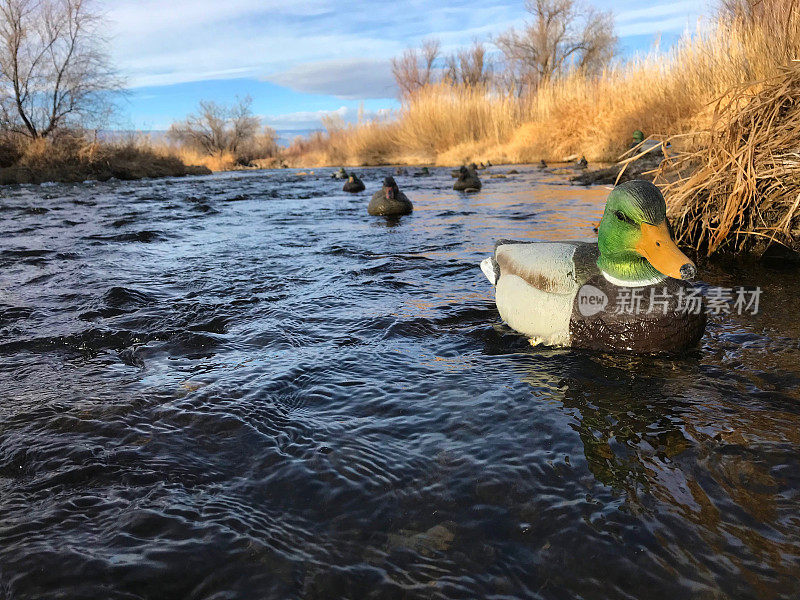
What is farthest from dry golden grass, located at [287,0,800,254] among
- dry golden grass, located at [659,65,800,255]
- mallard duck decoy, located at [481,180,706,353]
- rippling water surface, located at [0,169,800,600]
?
mallard duck decoy, located at [481,180,706,353]

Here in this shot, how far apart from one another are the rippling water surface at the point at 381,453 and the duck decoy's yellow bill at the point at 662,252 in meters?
0.57

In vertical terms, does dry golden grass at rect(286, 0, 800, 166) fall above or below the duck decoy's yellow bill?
above

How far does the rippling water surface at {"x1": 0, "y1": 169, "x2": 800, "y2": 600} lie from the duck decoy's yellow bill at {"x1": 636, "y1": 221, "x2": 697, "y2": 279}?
57 centimetres

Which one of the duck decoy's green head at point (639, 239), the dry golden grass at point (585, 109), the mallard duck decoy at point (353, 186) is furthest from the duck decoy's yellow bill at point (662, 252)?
the mallard duck decoy at point (353, 186)

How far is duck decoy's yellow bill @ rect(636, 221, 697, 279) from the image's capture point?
2.56 meters

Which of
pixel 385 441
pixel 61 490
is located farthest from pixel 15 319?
pixel 385 441

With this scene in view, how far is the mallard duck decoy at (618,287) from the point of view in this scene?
2697 mm

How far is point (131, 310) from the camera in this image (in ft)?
14.0

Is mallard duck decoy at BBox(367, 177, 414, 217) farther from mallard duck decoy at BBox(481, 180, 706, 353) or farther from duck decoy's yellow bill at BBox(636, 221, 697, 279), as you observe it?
duck decoy's yellow bill at BBox(636, 221, 697, 279)

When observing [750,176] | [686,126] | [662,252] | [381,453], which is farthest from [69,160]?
[662,252]

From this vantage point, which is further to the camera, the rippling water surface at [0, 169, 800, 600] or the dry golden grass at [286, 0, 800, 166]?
the dry golden grass at [286, 0, 800, 166]

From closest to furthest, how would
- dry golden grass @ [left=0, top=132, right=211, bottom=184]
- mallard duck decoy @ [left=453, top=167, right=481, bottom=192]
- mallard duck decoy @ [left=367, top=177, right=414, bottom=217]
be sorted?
mallard duck decoy @ [left=367, top=177, right=414, bottom=217] → mallard duck decoy @ [left=453, top=167, right=481, bottom=192] → dry golden grass @ [left=0, top=132, right=211, bottom=184]

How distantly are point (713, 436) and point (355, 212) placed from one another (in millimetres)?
8570

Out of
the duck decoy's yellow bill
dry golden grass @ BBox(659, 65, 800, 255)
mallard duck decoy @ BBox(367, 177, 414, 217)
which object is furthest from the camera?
mallard duck decoy @ BBox(367, 177, 414, 217)
